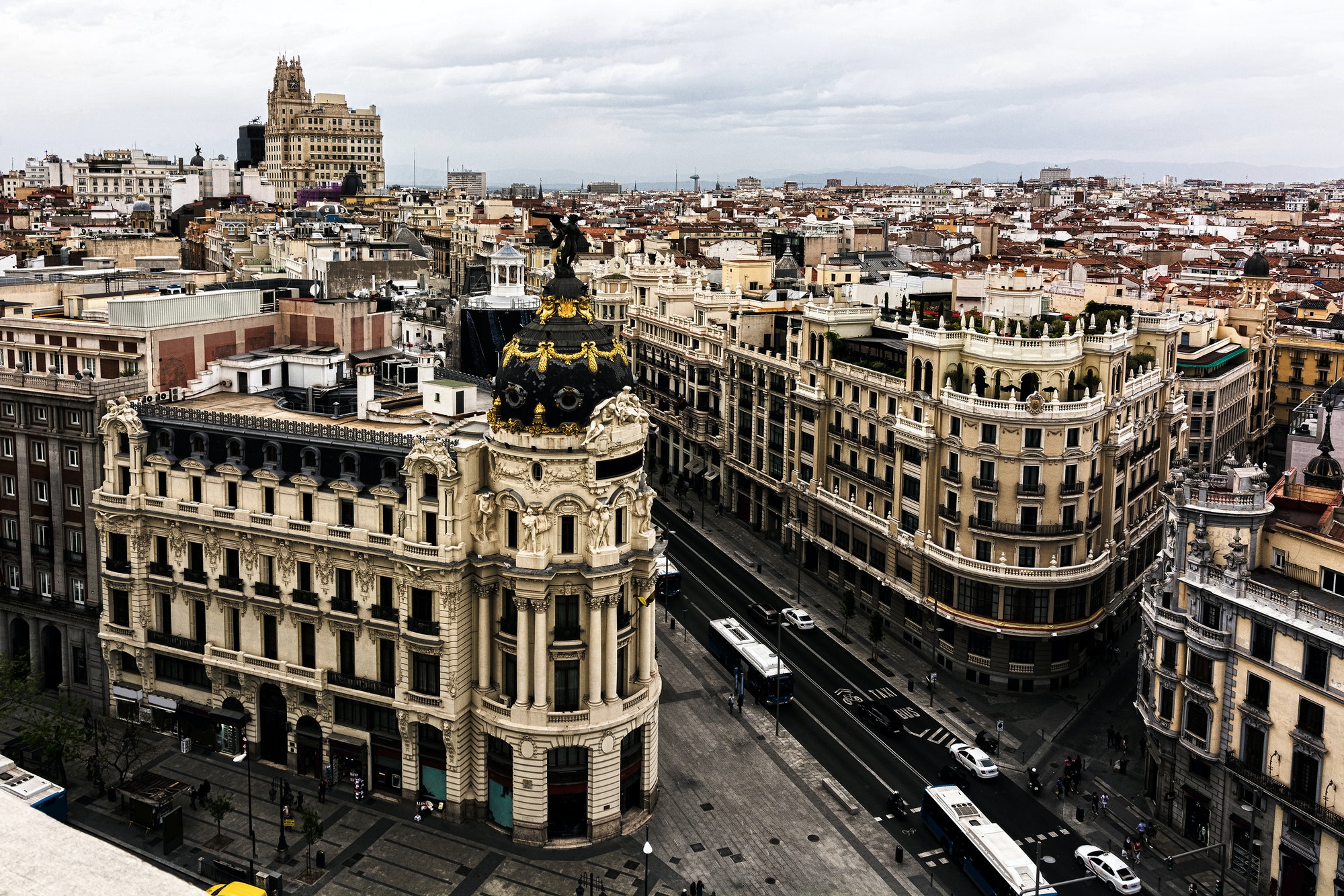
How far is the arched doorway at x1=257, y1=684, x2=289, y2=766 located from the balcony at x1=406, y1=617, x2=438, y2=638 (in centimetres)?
1269

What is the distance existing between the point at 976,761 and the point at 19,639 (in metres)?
70.7

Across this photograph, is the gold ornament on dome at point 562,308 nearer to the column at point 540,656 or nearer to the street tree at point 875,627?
the column at point 540,656

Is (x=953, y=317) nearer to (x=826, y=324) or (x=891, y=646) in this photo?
(x=826, y=324)

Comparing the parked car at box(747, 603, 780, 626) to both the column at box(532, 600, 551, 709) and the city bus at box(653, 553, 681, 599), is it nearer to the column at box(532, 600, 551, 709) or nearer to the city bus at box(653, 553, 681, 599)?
the city bus at box(653, 553, 681, 599)

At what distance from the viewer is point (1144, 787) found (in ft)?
269

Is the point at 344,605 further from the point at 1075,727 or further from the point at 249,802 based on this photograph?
the point at 1075,727

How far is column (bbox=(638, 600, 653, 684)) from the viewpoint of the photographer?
7738 cm

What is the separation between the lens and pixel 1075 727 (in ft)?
303

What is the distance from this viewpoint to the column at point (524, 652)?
72.9 metres

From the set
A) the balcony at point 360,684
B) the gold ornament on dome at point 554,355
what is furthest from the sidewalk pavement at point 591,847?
the gold ornament on dome at point 554,355

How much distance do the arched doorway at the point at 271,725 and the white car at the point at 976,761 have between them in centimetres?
4481

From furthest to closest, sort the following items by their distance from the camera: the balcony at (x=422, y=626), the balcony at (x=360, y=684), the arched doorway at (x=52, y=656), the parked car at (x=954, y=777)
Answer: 1. the arched doorway at (x=52, y=656)
2. the parked car at (x=954, y=777)
3. the balcony at (x=360, y=684)
4. the balcony at (x=422, y=626)

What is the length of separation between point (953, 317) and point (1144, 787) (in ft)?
156

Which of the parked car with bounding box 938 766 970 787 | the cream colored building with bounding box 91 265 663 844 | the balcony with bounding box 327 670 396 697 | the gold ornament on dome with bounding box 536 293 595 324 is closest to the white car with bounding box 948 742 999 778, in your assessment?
the parked car with bounding box 938 766 970 787
